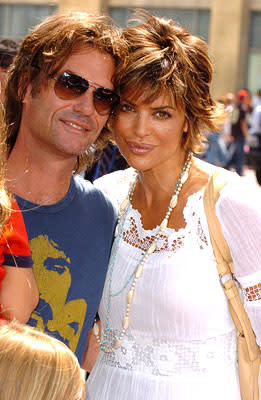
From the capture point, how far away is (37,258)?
2.72m

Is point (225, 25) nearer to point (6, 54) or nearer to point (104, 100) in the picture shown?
point (6, 54)

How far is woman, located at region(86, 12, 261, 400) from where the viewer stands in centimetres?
285

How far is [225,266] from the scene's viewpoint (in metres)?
2.87

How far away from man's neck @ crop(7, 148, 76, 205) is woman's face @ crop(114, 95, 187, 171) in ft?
0.86

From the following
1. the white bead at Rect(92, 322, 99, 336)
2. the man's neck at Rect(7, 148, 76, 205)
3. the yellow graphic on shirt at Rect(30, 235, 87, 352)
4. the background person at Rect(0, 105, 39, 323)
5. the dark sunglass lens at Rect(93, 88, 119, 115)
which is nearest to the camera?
the background person at Rect(0, 105, 39, 323)

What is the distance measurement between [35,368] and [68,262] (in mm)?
936

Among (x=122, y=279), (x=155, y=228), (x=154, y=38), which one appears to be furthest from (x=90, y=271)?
(x=154, y=38)

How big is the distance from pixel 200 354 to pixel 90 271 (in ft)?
1.78

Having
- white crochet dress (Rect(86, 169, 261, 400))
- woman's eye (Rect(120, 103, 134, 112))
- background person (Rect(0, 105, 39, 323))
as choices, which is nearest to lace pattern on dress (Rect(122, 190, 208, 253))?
white crochet dress (Rect(86, 169, 261, 400))

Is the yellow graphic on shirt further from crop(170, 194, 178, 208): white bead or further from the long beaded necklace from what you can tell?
crop(170, 194, 178, 208): white bead

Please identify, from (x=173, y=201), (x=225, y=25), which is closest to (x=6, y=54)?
(x=173, y=201)

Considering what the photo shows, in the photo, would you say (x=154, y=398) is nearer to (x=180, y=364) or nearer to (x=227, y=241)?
(x=180, y=364)

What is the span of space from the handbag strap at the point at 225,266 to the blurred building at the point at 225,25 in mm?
19946

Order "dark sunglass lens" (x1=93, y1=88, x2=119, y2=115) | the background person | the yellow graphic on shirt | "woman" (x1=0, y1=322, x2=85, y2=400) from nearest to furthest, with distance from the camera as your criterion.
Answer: "woman" (x1=0, y1=322, x2=85, y2=400) → the background person → the yellow graphic on shirt → "dark sunglass lens" (x1=93, y1=88, x2=119, y2=115)
